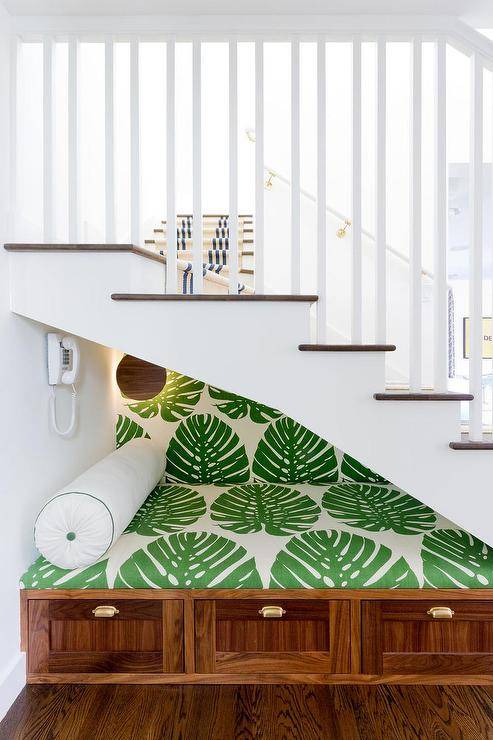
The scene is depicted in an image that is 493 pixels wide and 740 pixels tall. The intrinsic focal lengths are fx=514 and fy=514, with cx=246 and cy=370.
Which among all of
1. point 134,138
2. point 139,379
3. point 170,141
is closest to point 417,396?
point 170,141

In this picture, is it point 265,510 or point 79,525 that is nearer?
point 79,525

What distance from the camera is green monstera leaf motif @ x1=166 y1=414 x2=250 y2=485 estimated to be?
9.52ft

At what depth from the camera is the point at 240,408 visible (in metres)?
2.93

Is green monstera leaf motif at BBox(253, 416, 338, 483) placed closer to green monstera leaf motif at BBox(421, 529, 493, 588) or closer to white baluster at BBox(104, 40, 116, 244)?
green monstera leaf motif at BBox(421, 529, 493, 588)

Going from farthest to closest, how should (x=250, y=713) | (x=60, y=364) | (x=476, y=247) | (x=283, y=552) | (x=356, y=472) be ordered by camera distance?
1. (x=356, y=472)
2. (x=60, y=364)
3. (x=283, y=552)
4. (x=476, y=247)
5. (x=250, y=713)

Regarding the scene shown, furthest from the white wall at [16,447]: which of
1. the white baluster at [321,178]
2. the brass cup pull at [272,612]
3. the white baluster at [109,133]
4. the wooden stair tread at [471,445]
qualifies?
the wooden stair tread at [471,445]

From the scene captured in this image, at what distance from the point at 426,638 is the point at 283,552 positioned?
576 millimetres

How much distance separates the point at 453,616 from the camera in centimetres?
181

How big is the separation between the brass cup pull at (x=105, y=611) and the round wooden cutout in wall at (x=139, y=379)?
1319 millimetres

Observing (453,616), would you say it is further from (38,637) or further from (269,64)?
(269,64)

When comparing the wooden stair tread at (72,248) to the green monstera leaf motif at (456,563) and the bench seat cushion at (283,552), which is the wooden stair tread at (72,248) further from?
the green monstera leaf motif at (456,563)

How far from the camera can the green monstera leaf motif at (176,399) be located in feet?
9.59

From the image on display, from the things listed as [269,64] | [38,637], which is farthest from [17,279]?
[269,64]

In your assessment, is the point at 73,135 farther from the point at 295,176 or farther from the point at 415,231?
the point at 415,231
